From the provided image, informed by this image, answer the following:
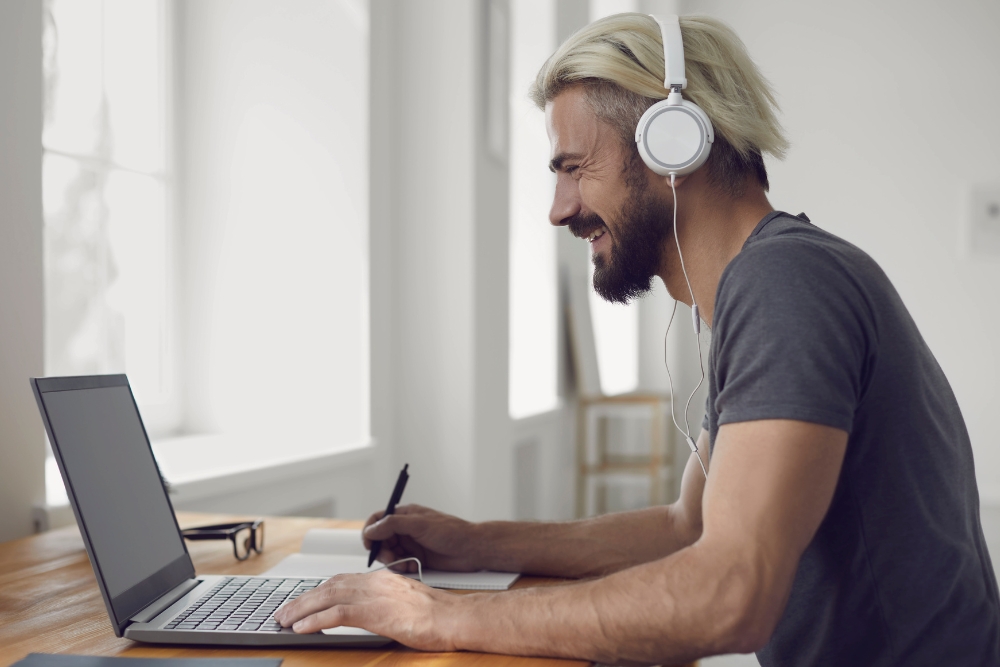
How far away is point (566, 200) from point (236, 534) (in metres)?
0.69

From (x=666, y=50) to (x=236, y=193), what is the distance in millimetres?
1634

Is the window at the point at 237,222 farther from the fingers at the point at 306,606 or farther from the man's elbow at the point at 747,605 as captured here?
the man's elbow at the point at 747,605

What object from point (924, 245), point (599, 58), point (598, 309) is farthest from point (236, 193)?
point (924, 245)

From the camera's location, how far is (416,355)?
2.77 metres

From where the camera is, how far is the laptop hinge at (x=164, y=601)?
34.8 inches

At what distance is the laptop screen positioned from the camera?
0.87 metres

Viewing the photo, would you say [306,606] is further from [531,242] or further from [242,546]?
[531,242]

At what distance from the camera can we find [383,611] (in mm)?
856

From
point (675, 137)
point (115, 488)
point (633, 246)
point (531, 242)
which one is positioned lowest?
point (115, 488)

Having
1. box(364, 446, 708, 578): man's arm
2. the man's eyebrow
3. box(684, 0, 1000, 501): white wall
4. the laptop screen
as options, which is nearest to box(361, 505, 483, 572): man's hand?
box(364, 446, 708, 578): man's arm

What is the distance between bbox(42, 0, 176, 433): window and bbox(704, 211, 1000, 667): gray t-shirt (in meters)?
1.64

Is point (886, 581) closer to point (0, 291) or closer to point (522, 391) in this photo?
point (0, 291)

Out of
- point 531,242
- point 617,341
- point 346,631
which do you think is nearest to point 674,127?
point 346,631

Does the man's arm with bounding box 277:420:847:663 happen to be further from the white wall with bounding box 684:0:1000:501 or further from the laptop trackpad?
the white wall with bounding box 684:0:1000:501
